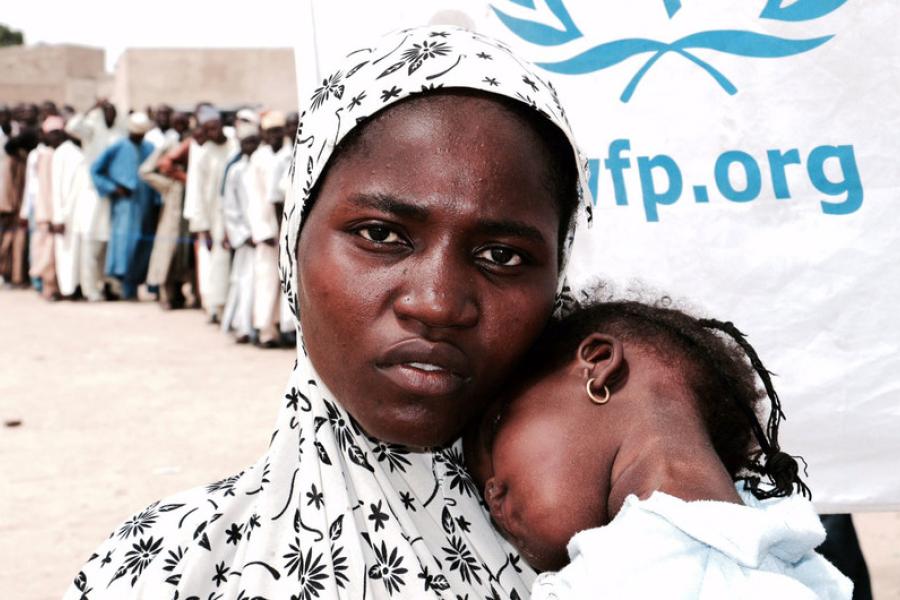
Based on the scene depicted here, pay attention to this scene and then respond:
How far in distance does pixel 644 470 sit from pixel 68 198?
12566 mm

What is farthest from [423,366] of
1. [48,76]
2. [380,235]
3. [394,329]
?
[48,76]

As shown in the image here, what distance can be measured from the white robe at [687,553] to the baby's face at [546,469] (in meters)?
0.16

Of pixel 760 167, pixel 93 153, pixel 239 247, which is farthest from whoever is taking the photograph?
pixel 93 153

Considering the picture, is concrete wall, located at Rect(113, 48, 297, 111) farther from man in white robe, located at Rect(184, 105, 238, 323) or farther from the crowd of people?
man in white robe, located at Rect(184, 105, 238, 323)

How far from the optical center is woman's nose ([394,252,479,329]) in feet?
3.93

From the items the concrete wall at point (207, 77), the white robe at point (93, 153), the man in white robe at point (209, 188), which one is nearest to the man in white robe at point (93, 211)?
the white robe at point (93, 153)

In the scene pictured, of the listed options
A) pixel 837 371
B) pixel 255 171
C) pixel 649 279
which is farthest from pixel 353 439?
pixel 255 171

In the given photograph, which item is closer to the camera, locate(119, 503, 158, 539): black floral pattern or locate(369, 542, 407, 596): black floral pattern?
locate(369, 542, 407, 596): black floral pattern

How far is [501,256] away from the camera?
1.28 metres

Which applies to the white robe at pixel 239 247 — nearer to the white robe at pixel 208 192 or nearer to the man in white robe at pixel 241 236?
the man in white robe at pixel 241 236

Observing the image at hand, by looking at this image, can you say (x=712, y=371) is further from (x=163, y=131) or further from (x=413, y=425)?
(x=163, y=131)

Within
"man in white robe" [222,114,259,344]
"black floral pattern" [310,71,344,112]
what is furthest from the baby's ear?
"man in white robe" [222,114,259,344]

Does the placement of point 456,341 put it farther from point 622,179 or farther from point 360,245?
point 622,179

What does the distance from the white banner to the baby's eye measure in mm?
1138
